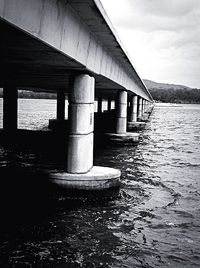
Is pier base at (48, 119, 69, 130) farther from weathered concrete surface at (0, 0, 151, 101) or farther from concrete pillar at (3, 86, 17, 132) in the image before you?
weathered concrete surface at (0, 0, 151, 101)

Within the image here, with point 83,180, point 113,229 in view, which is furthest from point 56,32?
point 83,180

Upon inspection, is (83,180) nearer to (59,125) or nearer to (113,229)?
(113,229)

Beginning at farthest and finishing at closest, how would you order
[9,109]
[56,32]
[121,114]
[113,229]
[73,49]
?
1. [9,109]
2. [121,114]
3. [73,49]
4. [113,229]
5. [56,32]

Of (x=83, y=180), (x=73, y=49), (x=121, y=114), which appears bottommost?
(x=83, y=180)

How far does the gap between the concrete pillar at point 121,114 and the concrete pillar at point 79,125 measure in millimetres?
14835

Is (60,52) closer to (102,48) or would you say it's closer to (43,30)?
(43,30)

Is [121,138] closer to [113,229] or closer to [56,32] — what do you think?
[113,229]

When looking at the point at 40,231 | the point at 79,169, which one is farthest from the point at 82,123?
the point at 40,231

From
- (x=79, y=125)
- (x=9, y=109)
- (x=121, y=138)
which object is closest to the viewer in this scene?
(x=79, y=125)

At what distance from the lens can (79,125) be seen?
11.6m

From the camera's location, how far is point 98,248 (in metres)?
7.39

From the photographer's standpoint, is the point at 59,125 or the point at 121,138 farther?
the point at 59,125

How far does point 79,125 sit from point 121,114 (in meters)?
15.4

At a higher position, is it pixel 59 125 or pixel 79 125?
pixel 79 125
